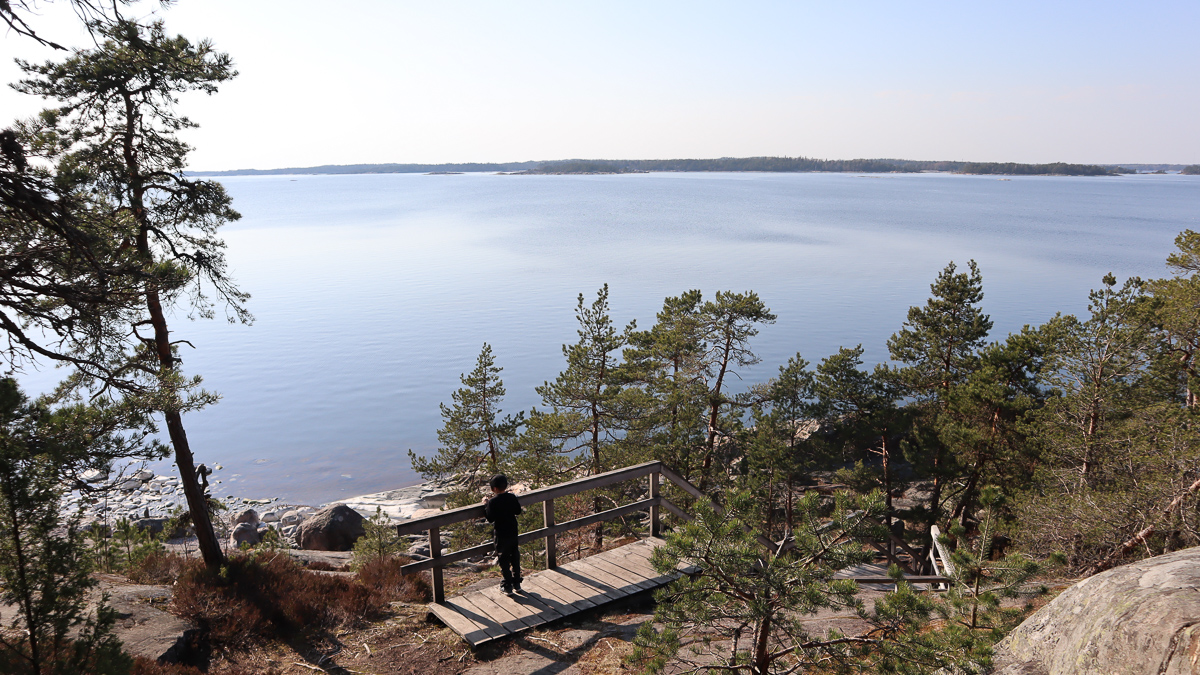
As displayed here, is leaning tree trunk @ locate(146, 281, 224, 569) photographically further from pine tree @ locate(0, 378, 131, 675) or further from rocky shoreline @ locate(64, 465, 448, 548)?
rocky shoreline @ locate(64, 465, 448, 548)

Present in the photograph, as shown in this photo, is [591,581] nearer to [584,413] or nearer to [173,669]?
[173,669]

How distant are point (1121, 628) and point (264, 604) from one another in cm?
848

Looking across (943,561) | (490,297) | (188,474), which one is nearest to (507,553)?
(943,561)

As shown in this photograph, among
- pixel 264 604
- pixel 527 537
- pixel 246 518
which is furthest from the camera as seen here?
pixel 246 518

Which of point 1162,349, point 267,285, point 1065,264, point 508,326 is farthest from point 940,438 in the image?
point 267,285

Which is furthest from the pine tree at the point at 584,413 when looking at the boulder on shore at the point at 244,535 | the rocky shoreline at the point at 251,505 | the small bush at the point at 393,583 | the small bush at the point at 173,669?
the small bush at the point at 173,669

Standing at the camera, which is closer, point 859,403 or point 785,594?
point 785,594

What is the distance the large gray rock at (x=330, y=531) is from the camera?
68.2 ft

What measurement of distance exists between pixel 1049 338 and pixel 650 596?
52.8ft

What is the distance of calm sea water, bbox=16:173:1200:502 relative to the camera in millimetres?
31406

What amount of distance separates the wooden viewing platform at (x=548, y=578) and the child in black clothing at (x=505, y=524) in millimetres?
108

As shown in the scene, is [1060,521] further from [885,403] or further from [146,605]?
[146,605]

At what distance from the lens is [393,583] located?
29.4 feet

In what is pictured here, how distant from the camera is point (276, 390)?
118 ft
